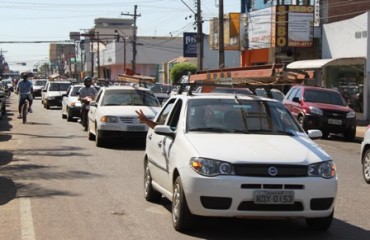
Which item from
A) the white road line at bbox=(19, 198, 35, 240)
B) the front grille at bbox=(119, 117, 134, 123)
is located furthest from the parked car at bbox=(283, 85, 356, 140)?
the white road line at bbox=(19, 198, 35, 240)

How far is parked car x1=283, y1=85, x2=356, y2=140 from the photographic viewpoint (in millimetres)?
21203

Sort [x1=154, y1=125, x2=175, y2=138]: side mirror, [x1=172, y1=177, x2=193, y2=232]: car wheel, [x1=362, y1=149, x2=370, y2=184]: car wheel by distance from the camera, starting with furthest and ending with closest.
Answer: [x1=362, y1=149, x2=370, y2=184]: car wheel → [x1=154, y1=125, x2=175, y2=138]: side mirror → [x1=172, y1=177, x2=193, y2=232]: car wheel

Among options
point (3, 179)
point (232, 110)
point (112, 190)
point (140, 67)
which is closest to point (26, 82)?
point (3, 179)

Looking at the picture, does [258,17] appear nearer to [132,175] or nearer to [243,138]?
[132,175]

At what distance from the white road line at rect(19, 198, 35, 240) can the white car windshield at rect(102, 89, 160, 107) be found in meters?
8.10

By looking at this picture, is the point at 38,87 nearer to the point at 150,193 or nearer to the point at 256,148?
the point at 150,193

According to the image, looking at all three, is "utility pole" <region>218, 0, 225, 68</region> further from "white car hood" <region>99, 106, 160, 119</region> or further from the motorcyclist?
"white car hood" <region>99, 106, 160, 119</region>

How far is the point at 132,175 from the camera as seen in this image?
11.4m

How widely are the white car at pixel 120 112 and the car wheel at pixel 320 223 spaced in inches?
351

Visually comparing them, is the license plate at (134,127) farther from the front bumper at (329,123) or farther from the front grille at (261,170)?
the front grille at (261,170)

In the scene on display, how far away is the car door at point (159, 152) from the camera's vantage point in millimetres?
7852

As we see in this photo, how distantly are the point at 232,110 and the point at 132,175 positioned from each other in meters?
4.16

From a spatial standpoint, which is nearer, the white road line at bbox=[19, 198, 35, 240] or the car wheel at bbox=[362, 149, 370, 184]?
the white road line at bbox=[19, 198, 35, 240]

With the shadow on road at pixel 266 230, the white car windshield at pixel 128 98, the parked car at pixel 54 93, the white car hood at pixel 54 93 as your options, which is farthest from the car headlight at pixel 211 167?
the white car hood at pixel 54 93
